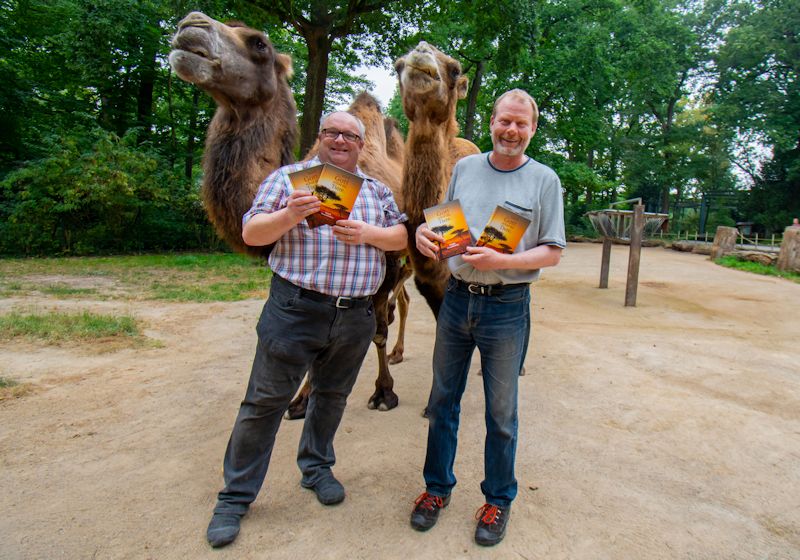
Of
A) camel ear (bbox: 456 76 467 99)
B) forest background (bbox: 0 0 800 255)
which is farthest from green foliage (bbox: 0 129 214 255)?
camel ear (bbox: 456 76 467 99)

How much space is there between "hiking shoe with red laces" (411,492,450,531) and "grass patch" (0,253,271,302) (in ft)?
20.1

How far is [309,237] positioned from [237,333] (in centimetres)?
424

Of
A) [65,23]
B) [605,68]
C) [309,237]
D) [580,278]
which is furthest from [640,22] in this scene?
[309,237]

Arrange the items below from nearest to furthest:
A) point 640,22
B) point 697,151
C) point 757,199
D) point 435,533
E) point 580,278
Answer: point 435,533 < point 580,278 < point 640,22 < point 757,199 < point 697,151

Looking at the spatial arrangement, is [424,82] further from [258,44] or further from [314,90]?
[314,90]

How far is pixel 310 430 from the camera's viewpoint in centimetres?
281

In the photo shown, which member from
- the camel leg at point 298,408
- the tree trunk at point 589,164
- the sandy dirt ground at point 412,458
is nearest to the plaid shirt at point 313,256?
the sandy dirt ground at point 412,458

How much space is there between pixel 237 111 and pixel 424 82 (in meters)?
1.31

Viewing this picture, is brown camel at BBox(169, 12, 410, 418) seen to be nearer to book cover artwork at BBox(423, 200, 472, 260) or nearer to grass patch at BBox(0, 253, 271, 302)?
book cover artwork at BBox(423, 200, 472, 260)

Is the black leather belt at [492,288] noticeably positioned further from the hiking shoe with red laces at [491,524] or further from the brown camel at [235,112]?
the brown camel at [235,112]

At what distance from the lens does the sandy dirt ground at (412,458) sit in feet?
7.77

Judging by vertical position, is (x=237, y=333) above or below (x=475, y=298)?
below

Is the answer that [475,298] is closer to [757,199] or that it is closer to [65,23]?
[65,23]

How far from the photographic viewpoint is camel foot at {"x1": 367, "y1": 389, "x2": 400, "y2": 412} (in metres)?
4.12
